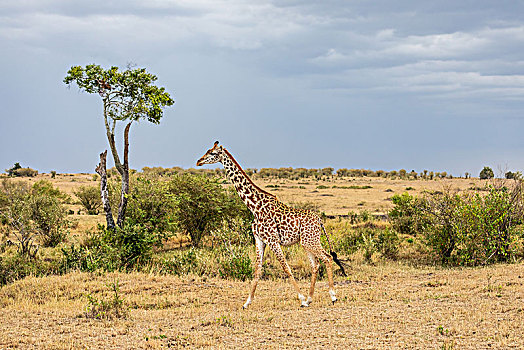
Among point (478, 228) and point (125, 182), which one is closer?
point (478, 228)

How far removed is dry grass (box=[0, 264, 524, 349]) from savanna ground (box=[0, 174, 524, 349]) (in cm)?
2

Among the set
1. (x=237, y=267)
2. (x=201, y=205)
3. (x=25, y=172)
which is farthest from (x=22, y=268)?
(x=25, y=172)

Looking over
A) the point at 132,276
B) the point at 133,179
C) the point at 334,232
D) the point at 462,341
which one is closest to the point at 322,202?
the point at 334,232

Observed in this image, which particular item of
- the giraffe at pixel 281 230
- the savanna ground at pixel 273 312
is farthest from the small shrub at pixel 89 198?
the giraffe at pixel 281 230

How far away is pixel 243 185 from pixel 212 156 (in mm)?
992

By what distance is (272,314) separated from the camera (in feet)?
32.2

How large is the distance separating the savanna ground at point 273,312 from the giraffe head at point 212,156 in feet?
10.5

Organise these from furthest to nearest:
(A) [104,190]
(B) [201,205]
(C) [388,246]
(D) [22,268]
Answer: (B) [201,205] → (C) [388,246] → (A) [104,190] → (D) [22,268]

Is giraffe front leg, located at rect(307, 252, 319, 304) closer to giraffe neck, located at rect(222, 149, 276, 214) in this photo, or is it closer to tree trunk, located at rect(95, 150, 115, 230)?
giraffe neck, located at rect(222, 149, 276, 214)

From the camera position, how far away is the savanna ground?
26.6 ft

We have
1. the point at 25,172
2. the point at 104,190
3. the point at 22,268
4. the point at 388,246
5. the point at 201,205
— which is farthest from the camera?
the point at 25,172

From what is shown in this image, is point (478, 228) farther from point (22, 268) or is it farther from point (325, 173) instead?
point (325, 173)

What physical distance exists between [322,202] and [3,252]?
26309 mm

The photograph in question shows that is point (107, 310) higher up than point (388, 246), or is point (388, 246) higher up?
point (388, 246)
